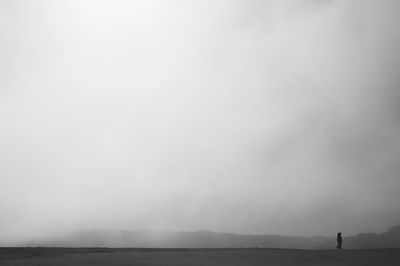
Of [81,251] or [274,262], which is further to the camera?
[81,251]

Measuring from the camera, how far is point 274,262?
2528 cm

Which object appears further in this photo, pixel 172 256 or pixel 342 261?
pixel 172 256

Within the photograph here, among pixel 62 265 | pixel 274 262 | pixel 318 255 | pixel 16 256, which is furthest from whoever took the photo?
pixel 318 255

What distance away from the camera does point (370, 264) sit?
79.6 ft

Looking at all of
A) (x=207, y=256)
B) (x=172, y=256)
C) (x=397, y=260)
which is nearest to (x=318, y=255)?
(x=397, y=260)

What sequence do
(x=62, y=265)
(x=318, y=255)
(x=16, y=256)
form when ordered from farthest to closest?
(x=318, y=255), (x=16, y=256), (x=62, y=265)

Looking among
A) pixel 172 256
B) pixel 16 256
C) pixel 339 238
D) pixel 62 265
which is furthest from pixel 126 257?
pixel 339 238

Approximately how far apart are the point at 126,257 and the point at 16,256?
325 inches

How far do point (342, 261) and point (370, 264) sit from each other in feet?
7.49

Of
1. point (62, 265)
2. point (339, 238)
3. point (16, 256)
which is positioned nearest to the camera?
point (62, 265)

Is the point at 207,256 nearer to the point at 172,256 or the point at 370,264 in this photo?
the point at 172,256

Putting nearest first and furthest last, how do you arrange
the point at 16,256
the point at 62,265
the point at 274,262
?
the point at 62,265 → the point at 274,262 → the point at 16,256

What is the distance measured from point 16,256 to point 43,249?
3.94 meters

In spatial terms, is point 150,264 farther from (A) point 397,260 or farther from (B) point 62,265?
(A) point 397,260
